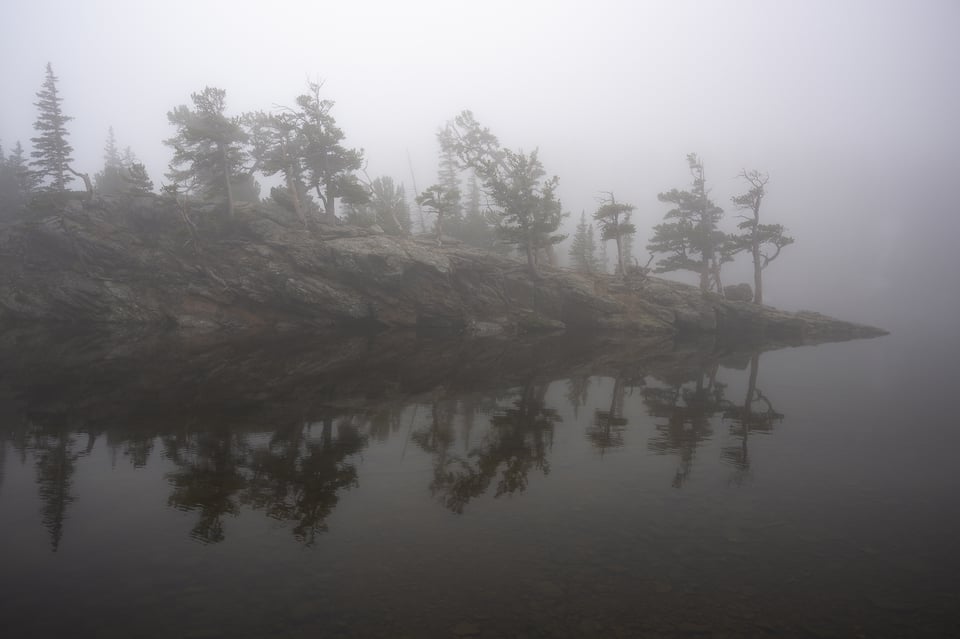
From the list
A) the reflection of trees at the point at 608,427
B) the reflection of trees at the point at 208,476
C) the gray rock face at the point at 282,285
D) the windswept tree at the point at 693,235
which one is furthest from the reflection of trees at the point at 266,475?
the windswept tree at the point at 693,235

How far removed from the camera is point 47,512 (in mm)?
7496

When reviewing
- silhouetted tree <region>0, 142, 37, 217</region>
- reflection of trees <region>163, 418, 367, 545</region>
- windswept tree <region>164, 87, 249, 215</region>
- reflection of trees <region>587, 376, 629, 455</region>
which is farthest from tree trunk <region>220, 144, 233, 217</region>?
reflection of trees <region>587, 376, 629, 455</region>

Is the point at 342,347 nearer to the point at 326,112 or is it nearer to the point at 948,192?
the point at 326,112

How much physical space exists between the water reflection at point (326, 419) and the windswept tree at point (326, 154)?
22470 millimetres

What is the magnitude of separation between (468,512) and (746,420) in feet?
34.6

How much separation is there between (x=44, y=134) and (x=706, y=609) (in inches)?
2758

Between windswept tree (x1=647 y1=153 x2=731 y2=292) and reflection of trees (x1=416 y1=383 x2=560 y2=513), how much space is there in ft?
126

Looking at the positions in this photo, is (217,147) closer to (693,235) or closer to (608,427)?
(608,427)

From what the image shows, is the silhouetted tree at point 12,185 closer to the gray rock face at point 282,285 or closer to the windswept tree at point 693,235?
the gray rock face at point 282,285

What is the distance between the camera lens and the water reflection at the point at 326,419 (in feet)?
28.1

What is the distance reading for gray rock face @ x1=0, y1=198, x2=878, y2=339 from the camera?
3469 cm

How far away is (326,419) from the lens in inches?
509

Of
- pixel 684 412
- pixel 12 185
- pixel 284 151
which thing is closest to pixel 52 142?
pixel 12 185

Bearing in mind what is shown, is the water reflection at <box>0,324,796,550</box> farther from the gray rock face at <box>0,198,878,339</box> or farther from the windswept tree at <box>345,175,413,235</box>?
the windswept tree at <box>345,175,413,235</box>
